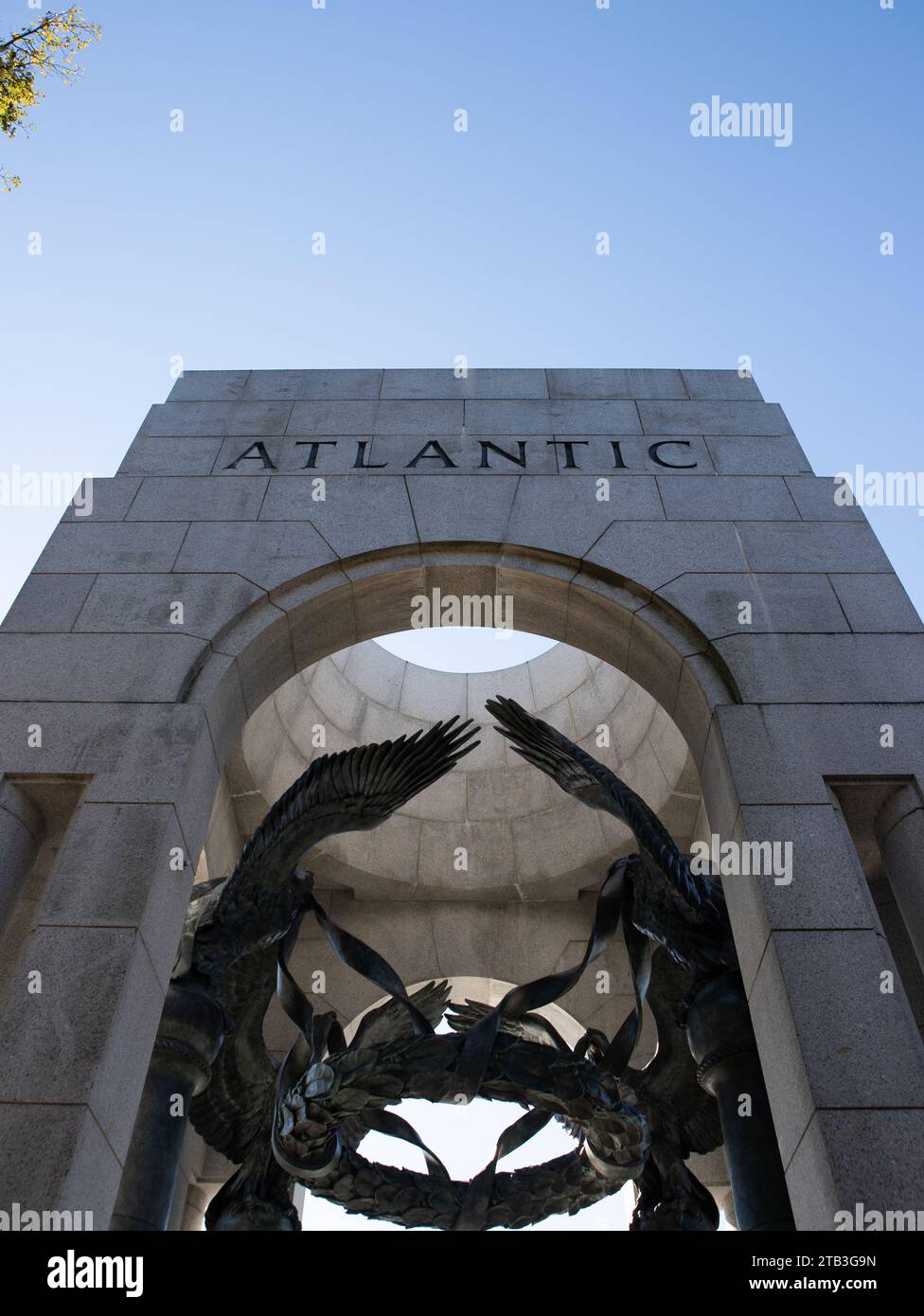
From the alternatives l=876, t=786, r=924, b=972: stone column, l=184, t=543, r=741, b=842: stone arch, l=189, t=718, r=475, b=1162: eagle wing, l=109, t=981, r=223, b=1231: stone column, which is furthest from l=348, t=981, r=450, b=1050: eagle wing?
l=876, t=786, r=924, b=972: stone column

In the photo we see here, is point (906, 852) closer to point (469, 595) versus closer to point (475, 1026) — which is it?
point (475, 1026)

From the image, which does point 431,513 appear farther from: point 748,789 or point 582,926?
point 582,926

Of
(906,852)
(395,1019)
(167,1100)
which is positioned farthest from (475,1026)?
(906,852)

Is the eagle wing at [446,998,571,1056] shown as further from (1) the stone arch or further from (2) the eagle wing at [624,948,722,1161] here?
(1) the stone arch

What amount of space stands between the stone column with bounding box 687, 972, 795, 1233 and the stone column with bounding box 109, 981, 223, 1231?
3961mm

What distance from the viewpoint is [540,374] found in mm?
12281

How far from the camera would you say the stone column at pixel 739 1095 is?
25.3ft

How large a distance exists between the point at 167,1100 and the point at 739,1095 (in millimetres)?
4476

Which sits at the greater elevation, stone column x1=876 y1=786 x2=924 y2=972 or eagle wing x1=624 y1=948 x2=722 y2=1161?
stone column x1=876 y1=786 x2=924 y2=972

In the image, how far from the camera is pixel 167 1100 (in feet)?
26.9

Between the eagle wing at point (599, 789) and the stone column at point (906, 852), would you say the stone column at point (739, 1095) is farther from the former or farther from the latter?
the stone column at point (906, 852)

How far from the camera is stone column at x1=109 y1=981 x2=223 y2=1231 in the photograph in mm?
7773
